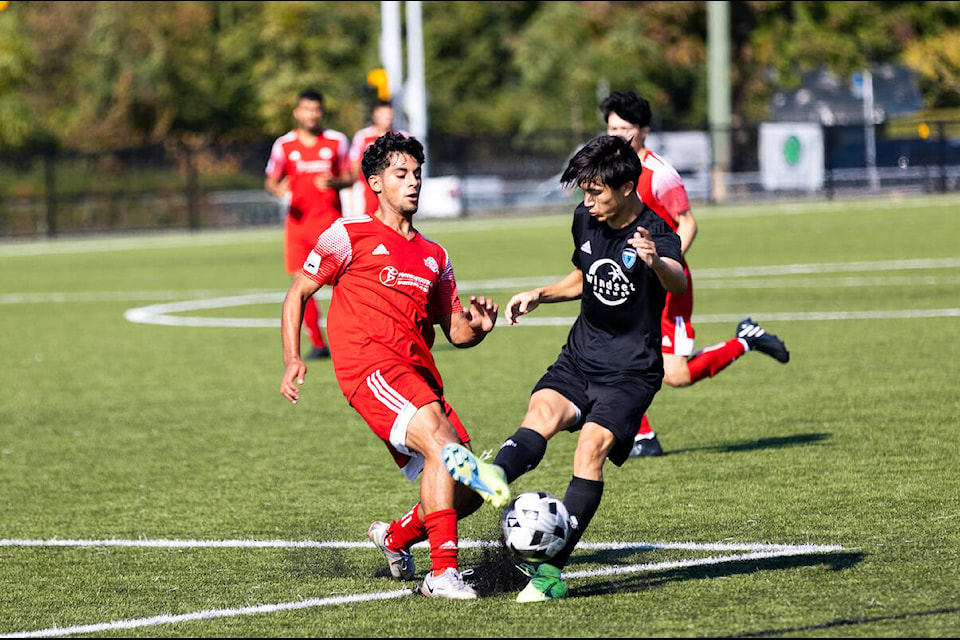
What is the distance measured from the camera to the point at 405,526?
20.3 feet

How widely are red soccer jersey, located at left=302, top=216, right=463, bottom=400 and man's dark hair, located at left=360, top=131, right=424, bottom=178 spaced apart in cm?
22

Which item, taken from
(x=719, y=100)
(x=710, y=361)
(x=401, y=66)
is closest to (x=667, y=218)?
(x=710, y=361)

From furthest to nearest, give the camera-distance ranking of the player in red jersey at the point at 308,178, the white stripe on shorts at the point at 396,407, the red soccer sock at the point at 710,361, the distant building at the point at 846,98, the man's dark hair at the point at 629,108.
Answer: the distant building at the point at 846,98
the player in red jersey at the point at 308,178
the red soccer sock at the point at 710,361
the man's dark hair at the point at 629,108
the white stripe on shorts at the point at 396,407

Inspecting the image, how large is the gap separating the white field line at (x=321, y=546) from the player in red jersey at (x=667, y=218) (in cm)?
220

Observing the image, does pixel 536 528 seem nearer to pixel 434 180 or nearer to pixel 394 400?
pixel 394 400

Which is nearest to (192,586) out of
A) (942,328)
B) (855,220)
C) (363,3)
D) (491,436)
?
(491,436)

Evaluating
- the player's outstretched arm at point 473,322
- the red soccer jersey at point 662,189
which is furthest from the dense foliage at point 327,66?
the player's outstretched arm at point 473,322

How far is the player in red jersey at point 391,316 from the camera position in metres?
5.99

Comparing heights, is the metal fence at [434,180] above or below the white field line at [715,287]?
above

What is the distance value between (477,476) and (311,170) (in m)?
9.32

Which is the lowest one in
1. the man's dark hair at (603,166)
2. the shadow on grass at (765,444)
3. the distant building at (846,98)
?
the shadow on grass at (765,444)

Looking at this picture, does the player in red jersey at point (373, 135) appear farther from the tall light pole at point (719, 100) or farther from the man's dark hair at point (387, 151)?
the tall light pole at point (719, 100)

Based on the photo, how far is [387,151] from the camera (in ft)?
20.2

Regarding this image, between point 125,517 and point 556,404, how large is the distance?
2.71 meters
